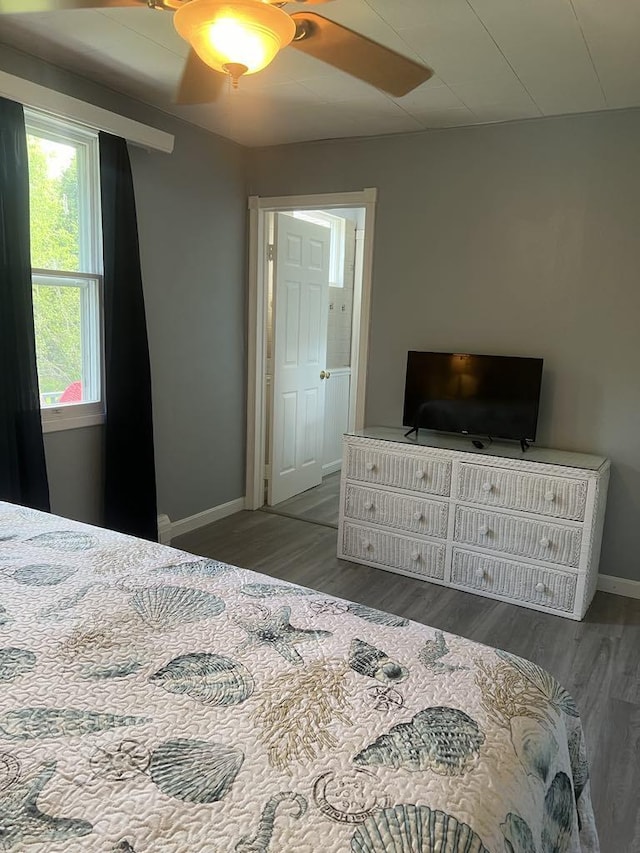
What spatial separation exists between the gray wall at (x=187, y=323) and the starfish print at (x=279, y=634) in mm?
2188

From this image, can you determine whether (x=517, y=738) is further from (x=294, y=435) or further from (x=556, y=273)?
(x=294, y=435)

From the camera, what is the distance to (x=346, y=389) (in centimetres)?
587

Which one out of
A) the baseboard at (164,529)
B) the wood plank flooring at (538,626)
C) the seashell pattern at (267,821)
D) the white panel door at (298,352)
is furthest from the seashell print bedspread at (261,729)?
the white panel door at (298,352)

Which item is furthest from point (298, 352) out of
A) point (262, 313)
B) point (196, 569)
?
point (196, 569)

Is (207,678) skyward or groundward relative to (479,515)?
skyward

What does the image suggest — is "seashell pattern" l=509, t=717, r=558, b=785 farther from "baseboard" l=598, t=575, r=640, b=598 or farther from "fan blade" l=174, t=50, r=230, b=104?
"baseboard" l=598, t=575, r=640, b=598

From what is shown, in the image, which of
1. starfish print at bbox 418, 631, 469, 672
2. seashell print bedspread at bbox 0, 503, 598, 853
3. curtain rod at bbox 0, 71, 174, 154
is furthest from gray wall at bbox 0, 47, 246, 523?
starfish print at bbox 418, 631, 469, 672

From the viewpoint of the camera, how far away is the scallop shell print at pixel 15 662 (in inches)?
43.8

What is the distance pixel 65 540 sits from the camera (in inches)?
69.5

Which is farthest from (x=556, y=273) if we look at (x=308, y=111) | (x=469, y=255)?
(x=308, y=111)

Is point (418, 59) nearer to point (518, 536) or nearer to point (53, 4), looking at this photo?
point (53, 4)

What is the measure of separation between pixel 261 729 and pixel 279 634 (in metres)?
0.30

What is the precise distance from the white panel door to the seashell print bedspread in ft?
10.5

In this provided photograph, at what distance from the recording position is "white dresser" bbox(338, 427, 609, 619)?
10.1 feet
